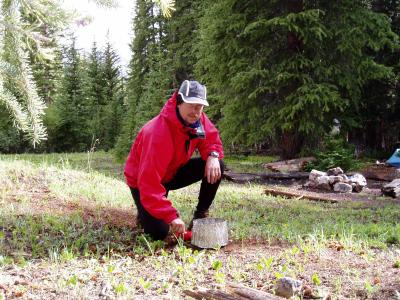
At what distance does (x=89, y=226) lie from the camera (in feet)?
16.0

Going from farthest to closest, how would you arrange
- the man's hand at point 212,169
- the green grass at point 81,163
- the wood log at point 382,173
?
the wood log at point 382,173
the green grass at point 81,163
the man's hand at point 212,169

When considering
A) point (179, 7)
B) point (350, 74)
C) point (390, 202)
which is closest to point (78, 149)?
point (179, 7)

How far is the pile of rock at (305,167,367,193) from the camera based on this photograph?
861 cm

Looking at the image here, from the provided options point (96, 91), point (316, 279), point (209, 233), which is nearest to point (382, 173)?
point (209, 233)

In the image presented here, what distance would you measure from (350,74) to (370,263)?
32.0ft

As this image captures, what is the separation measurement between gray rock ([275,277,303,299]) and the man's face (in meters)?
1.67

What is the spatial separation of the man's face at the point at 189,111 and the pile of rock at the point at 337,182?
5.38 meters

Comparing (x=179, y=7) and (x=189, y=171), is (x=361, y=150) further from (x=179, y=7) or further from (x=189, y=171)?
(x=189, y=171)

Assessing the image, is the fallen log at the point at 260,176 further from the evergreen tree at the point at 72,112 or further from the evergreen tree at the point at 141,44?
the evergreen tree at the point at 72,112

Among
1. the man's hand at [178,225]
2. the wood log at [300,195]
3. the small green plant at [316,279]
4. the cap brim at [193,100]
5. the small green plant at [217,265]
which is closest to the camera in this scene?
the small green plant at [316,279]

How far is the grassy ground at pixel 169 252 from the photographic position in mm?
3084

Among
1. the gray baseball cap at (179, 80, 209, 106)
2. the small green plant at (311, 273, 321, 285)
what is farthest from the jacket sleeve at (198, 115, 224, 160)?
the small green plant at (311, 273, 321, 285)

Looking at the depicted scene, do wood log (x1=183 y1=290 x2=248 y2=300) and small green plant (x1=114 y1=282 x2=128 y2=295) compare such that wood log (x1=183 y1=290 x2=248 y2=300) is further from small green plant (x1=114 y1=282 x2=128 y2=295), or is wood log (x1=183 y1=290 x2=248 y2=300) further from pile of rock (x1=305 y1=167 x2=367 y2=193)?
pile of rock (x1=305 y1=167 x2=367 y2=193)

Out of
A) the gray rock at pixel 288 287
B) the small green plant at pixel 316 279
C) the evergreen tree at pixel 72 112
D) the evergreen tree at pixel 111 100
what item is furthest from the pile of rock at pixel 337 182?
the evergreen tree at pixel 72 112
